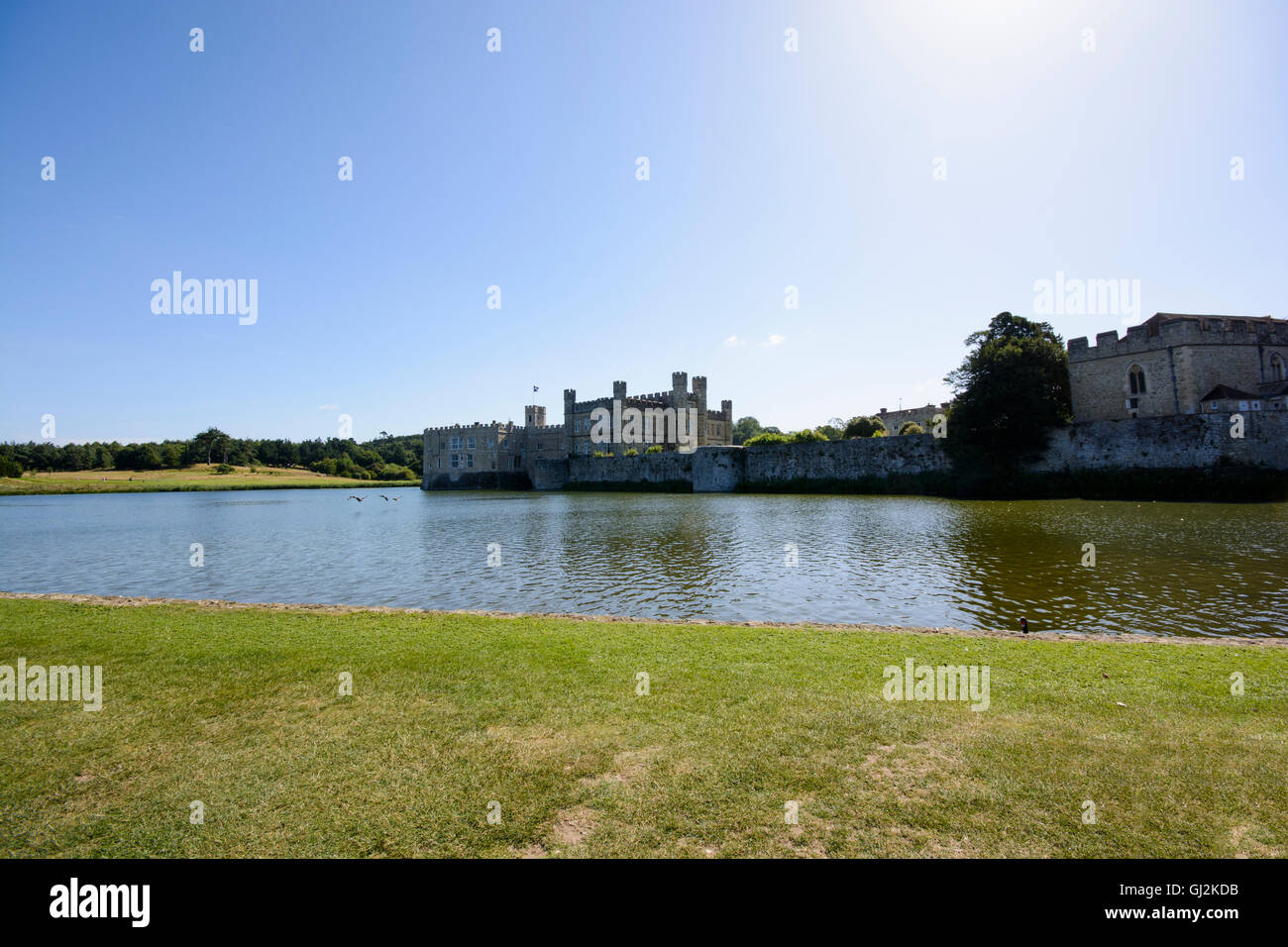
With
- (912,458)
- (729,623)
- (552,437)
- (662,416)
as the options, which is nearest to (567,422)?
(552,437)

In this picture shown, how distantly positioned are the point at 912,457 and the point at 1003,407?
7497 mm

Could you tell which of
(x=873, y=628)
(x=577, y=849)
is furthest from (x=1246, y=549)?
(x=577, y=849)

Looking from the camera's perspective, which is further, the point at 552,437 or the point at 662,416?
the point at 552,437

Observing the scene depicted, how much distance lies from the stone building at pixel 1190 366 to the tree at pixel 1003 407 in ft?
10.4

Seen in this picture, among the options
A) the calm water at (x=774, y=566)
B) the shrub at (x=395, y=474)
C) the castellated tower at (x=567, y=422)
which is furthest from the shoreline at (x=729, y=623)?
the shrub at (x=395, y=474)

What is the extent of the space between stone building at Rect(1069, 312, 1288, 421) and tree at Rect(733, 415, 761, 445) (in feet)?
320

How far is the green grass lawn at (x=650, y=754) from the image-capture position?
352 cm

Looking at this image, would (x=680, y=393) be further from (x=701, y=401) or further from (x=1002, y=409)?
(x=1002, y=409)

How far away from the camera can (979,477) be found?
1519 inches

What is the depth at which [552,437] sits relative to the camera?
8325 centimetres

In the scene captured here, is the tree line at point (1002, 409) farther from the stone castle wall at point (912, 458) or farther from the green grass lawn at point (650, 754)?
the green grass lawn at point (650, 754)

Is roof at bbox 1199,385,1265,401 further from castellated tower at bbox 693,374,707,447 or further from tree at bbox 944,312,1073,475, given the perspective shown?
castellated tower at bbox 693,374,707,447

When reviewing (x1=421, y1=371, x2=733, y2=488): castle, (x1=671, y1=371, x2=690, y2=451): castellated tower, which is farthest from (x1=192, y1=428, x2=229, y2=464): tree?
(x1=671, y1=371, x2=690, y2=451): castellated tower
